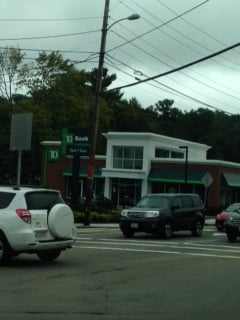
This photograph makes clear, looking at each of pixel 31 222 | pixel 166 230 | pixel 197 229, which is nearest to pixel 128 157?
pixel 197 229

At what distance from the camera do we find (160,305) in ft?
32.3

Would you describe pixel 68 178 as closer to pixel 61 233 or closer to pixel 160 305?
pixel 61 233

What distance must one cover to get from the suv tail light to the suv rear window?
21 centimetres

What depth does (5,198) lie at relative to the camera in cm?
1430

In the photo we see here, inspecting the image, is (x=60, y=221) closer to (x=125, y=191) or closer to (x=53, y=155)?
(x=125, y=191)

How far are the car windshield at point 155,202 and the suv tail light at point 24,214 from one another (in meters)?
11.4

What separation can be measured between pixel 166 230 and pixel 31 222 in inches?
437

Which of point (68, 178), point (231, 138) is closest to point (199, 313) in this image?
point (68, 178)

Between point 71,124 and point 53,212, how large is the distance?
63000 millimetres

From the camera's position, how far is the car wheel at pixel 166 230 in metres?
24.2

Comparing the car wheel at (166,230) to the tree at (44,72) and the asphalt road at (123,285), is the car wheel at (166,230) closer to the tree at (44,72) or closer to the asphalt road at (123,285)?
the asphalt road at (123,285)

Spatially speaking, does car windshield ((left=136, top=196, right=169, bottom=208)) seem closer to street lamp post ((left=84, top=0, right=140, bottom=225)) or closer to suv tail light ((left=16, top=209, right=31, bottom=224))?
street lamp post ((left=84, top=0, right=140, bottom=225))

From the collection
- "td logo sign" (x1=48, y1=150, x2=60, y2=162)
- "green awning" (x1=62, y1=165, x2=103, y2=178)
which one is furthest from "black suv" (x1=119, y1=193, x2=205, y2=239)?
"td logo sign" (x1=48, y1=150, x2=60, y2=162)

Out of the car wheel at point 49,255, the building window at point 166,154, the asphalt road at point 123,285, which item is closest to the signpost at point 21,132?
the asphalt road at point 123,285
